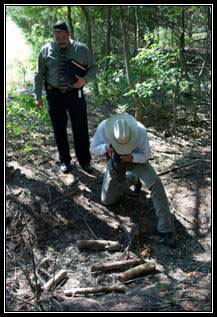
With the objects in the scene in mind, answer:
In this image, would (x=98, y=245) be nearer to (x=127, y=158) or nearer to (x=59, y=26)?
(x=127, y=158)

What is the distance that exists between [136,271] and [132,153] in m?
1.41

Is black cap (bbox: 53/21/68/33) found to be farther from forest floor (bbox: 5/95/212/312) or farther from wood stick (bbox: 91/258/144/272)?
wood stick (bbox: 91/258/144/272)

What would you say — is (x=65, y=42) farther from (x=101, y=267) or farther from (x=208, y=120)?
(x=208, y=120)

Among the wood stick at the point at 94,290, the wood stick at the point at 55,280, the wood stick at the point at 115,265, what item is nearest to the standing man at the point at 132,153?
the wood stick at the point at 115,265

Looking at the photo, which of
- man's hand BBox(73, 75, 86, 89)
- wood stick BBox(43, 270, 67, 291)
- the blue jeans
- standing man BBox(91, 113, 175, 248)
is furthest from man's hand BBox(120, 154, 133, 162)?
wood stick BBox(43, 270, 67, 291)

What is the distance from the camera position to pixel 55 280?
4266 millimetres

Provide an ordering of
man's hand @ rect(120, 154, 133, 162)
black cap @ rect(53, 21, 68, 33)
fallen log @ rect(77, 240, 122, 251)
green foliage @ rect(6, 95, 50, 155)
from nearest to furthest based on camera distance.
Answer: fallen log @ rect(77, 240, 122, 251), man's hand @ rect(120, 154, 133, 162), black cap @ rect(53, 21, 68, 33), green foliage @ rect(6, 95, 50, 155)

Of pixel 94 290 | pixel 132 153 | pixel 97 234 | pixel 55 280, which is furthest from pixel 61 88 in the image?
pixel 94 290

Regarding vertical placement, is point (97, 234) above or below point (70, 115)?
below

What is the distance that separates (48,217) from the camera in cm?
546

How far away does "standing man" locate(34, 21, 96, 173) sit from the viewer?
18.6 ft

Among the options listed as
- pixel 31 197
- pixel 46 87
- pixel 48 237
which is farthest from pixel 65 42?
pixel 48 237

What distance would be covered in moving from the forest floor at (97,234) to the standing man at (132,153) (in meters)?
0.31

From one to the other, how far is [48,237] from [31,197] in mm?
764
